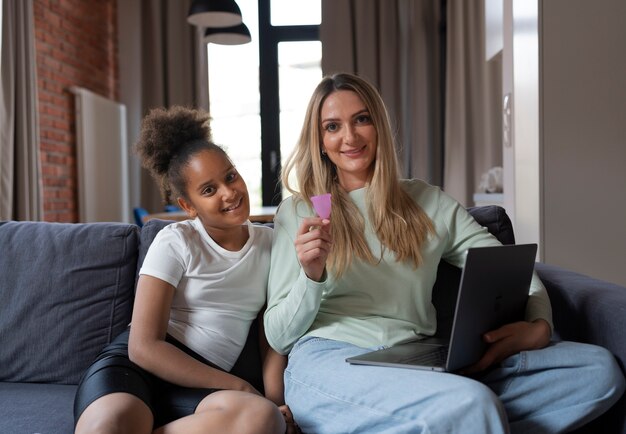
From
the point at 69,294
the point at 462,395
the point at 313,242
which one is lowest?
the point at 462,395

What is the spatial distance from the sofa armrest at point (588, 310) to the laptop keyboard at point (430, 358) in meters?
0.33

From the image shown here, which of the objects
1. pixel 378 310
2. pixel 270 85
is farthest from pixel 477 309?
pixel 270 85

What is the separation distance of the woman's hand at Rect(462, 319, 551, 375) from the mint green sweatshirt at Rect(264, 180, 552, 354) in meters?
0.05

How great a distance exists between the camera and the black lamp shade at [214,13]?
4273 mm

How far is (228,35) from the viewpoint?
5.01m

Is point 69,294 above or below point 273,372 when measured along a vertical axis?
above

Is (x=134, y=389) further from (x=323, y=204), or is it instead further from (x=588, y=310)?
(x=588, y=310)

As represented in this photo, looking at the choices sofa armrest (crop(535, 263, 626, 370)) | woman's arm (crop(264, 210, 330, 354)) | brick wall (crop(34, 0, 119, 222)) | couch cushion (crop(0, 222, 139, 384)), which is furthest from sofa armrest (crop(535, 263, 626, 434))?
brick wall (crop(34, 0, 119, 222))

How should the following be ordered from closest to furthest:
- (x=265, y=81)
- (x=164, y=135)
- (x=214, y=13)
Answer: (x=164, y=135), (x=214, y=13), (x=265, y=81)

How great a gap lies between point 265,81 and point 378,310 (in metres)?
5.08

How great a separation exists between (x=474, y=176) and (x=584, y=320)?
4.43m

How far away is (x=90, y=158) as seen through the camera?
556cm

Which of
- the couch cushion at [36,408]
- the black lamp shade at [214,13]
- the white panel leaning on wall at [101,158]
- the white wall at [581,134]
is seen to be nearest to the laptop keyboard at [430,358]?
the couch cushion at [36,408]

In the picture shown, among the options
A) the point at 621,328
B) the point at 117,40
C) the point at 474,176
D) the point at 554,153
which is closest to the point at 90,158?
the point at 117,40
